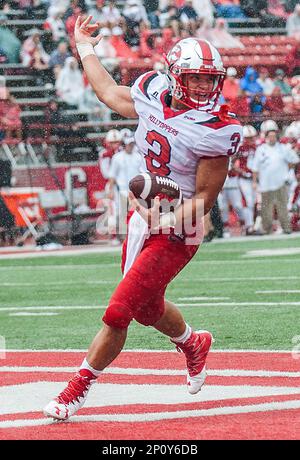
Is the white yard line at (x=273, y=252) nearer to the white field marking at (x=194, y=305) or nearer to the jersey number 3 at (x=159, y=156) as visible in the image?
the white field marking at (x=194, y=305)

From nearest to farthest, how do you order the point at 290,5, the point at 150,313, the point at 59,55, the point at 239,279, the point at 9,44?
A: the point at 150,313 → the point at 239,279 → the point at 59,55 → the point at 9,44 → the point at 290,5

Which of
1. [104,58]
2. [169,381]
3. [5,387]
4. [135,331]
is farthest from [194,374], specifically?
[104,58]

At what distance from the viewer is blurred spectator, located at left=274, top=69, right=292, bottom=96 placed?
21.8m

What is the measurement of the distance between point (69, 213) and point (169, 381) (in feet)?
37.4

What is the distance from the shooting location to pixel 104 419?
489 cm

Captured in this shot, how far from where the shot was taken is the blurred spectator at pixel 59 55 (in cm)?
2008

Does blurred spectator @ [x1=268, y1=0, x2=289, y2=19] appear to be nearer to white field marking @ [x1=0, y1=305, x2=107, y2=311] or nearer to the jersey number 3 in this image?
white field marking @ [x1=0, y1=305, x2=107, y2=311]

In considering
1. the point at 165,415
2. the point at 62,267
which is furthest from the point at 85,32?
the point at 62,267

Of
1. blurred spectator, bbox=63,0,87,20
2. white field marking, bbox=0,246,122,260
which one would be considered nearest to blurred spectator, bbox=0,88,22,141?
white field marking, bbox=0,246,122,260

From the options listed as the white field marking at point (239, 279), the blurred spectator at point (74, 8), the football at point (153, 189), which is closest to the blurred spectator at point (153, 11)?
the blurred spectator at point (74, 8)

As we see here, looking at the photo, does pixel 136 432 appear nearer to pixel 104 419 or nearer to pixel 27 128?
pixel 104 419

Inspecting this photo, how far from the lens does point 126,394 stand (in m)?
5.52

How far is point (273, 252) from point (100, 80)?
357 inches

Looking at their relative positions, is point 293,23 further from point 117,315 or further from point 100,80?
point 117,315
